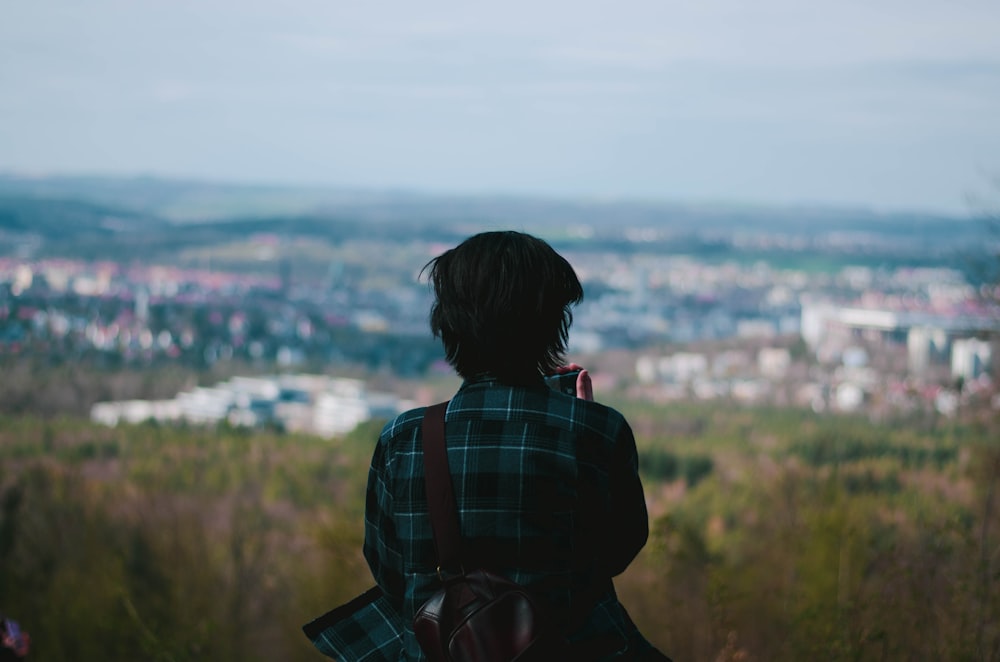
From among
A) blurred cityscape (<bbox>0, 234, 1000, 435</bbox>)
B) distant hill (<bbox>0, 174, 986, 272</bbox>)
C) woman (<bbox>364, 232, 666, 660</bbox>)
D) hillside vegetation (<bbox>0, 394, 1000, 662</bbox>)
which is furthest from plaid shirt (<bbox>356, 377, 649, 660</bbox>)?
distant hill (<bbox>0, 174, 986, 272</bbox>)

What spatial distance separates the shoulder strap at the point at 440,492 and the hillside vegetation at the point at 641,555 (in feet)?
4.46

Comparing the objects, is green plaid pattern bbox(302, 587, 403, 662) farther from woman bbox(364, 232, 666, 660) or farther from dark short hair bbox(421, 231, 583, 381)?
dark short hair bbox(421, 231, 583, 381)

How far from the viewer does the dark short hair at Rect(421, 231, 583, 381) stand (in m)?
1.54

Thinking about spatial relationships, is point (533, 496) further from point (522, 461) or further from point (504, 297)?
point (504, 297)

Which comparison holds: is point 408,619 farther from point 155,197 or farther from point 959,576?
point 155,197

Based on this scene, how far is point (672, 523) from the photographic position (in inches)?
129

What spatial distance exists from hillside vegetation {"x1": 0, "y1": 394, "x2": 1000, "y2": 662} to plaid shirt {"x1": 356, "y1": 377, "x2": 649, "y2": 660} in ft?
3.99

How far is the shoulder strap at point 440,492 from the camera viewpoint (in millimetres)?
1521

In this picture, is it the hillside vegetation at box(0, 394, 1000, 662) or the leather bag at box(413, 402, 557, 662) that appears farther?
the hillside vegetation at box(0, 394, 1000, 662)

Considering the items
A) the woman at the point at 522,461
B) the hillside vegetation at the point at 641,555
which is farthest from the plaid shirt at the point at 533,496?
the hillside vegetation at the point at 641,555

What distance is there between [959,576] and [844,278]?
47526 mm

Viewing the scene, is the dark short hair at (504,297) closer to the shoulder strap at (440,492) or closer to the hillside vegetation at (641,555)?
the shoulder strap at (440,492)

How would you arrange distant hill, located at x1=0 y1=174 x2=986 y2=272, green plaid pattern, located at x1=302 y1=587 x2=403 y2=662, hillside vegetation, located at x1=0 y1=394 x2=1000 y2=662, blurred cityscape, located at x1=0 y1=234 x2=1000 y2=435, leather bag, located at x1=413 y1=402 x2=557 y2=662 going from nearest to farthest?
leather bag, located at x1=413 y1=402 x2=557 y2=662 < green plaid pattern, located at x1=302 y1=587 x2=403 y2=662 < hillside vegetation, located at x1=0 y1=394 x2=1000 y2=662 < blurred cityscape, located at x1=0 y1=234 x2=1000 y2=435 < distant hill, located at x1=0 y1=174 x2=986 y2=272

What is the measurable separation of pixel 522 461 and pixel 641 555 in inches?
195
